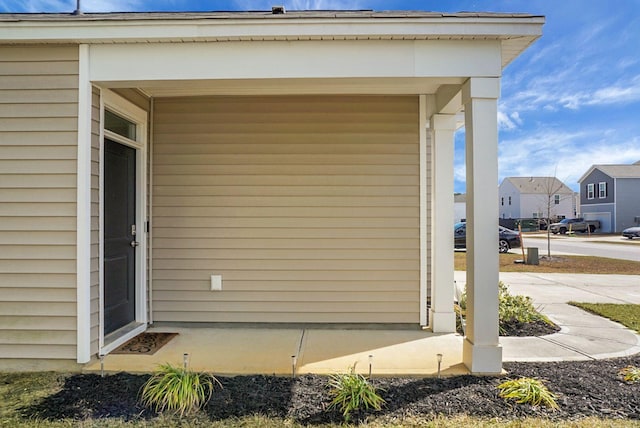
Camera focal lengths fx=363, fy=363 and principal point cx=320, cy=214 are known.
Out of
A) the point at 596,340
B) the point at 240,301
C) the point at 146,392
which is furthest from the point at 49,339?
the point at 596,340

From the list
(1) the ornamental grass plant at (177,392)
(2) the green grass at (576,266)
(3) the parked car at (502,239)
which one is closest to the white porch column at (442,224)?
(1) the ornamental grass plant at (177,392)

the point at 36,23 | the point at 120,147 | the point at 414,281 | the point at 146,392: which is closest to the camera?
the point at 146,392

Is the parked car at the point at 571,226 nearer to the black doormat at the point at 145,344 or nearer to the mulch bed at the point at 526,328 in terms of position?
the mulch bed at the point at 526,328

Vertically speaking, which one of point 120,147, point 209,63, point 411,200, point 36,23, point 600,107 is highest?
point 600,107

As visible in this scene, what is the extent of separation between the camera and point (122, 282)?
3781mm

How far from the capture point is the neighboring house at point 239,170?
2900 millimetres

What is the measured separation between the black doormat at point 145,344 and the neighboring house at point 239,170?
0.10 m

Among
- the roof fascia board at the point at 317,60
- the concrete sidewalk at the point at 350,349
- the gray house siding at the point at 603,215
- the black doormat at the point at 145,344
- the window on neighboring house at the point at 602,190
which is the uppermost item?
the window on neighboring house at the point at 602,190

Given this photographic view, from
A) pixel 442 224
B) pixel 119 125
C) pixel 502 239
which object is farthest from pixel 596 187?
pixel 119 125

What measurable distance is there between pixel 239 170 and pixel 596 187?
34104 mm

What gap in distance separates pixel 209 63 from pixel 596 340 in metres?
4.66

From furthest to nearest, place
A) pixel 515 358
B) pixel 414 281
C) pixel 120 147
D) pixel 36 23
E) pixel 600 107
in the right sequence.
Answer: pixel 600 107
pixel 414 281
pixel 120 147
pixel 515 358
pixel 36 23

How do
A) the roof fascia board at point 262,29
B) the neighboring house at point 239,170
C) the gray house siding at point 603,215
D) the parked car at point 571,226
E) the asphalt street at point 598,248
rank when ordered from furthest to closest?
the gray house siding at point 603,215 → the parked car at point 571,226 → the asphalt street at point 598,248 → the neighboring house at point 239,170 → the roof fascia board at point 262,29

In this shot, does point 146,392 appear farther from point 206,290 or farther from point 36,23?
point 36,23
